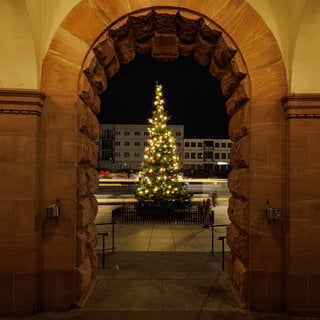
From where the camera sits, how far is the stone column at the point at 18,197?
17.7 feet

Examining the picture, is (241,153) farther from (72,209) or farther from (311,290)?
(72,209)

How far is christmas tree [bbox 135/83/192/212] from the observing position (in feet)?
54.9

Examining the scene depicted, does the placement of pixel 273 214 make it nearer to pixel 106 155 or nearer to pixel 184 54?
pixel 184 54

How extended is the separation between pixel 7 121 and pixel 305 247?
5818 millimetres

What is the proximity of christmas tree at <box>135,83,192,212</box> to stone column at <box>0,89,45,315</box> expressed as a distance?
37.0ft

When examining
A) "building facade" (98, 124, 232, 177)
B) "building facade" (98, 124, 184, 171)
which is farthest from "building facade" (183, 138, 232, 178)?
"building facade" (98, 124, 184, 171)

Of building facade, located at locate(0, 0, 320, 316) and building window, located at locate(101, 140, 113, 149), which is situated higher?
building window, located at locate(101, 140, 113, 149)

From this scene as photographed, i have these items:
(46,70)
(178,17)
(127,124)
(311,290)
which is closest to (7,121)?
(46,70)

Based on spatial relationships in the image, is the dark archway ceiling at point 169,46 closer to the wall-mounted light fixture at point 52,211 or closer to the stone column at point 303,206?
the stone column at point 303,206

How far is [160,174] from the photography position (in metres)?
17.2

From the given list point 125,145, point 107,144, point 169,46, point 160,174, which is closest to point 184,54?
point 169,46

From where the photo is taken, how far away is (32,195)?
5422 millimetres

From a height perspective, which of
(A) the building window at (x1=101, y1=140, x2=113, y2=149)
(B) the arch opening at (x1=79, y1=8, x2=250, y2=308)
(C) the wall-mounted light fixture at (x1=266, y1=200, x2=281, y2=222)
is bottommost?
(C) the wall-mounted light fixture at (x1=266, y1=200, x2=281, y2=222)

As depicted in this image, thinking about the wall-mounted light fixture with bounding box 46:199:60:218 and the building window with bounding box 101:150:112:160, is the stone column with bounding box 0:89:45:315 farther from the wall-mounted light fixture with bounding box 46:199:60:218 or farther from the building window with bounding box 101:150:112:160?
the building window with bounding box 101:150:112:160
